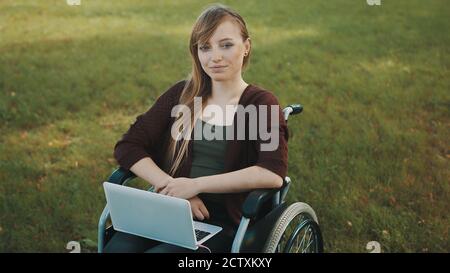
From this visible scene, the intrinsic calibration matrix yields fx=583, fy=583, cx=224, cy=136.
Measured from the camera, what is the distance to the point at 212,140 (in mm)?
1916

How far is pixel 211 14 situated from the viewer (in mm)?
1868

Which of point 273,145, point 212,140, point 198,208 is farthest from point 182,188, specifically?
point 273,145

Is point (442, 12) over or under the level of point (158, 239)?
over

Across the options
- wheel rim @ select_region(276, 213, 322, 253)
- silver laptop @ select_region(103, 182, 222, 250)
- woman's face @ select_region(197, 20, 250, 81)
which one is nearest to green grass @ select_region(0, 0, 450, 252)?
wheel rim @ select_region(276, 213, 322, 253)

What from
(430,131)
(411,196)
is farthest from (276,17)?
(411,196)

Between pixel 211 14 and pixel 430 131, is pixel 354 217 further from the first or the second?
pixel 211 14

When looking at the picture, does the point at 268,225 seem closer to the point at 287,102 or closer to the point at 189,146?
the point at 189,146

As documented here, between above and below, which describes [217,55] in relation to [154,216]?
above

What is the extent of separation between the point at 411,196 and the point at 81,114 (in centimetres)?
211

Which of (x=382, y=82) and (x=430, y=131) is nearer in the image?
(x=430, y=131)

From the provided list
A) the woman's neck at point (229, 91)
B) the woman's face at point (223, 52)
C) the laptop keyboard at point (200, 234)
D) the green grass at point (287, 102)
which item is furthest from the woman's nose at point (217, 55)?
the green grass at point (287, 102)

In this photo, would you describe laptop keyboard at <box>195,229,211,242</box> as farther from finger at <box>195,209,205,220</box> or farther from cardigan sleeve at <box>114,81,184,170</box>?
cardigan sleeve at <box>114,81,184,170</box>

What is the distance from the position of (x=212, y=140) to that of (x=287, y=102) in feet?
6.47

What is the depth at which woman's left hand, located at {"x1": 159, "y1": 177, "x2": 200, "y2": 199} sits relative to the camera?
5.90 ft
